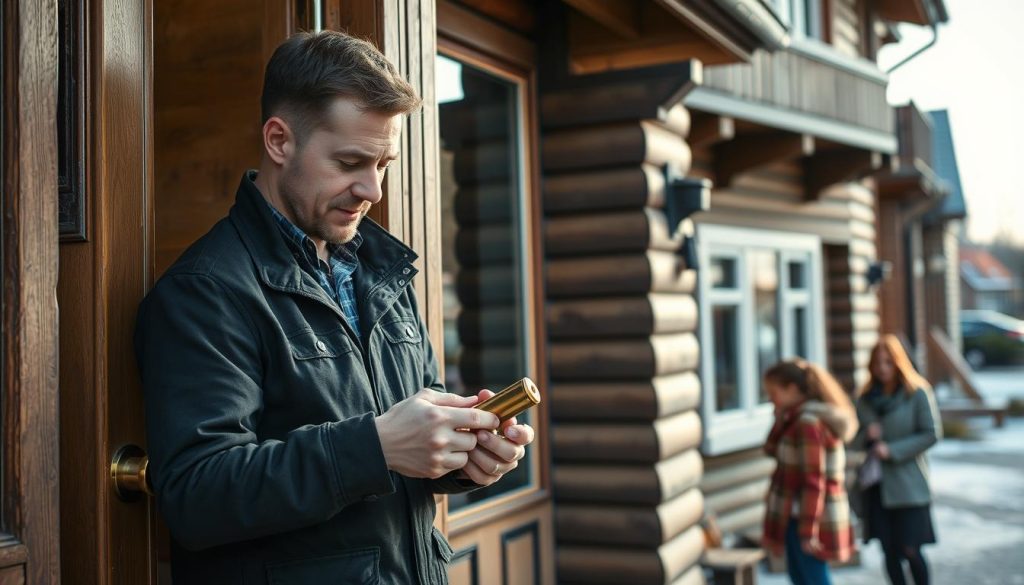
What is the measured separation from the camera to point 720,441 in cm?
742

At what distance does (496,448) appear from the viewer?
1.80 metres

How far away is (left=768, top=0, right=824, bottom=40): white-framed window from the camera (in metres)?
8.69

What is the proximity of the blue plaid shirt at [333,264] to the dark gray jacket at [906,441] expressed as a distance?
474 cm

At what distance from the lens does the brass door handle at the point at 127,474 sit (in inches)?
75.7

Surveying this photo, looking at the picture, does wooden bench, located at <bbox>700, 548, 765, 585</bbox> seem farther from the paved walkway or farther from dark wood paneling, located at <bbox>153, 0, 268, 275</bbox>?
dark wood paneling, located at <bbox>153, 0, 268, 275</bbox>

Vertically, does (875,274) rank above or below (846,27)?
below

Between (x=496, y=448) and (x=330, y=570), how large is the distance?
0.36m

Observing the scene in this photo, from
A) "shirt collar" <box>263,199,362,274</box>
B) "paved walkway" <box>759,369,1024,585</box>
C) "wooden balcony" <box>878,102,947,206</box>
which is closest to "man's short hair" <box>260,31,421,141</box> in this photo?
"shirt collar" <box>263,199,362,274</box>

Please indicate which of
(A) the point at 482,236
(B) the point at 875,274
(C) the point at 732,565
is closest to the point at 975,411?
(B) the point at 875,274

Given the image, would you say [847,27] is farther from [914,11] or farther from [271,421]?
[271,421]

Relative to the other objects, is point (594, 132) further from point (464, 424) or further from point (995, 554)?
point (995, 554)

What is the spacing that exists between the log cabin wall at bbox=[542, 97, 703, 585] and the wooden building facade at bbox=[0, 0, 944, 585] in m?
0.02

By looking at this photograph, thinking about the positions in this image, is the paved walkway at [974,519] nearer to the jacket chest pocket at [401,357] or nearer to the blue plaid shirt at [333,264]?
the jacket chest pocket at [401,357]

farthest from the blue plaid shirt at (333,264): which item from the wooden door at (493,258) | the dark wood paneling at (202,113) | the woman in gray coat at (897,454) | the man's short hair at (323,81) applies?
the woman in gray coat at (897,454)
